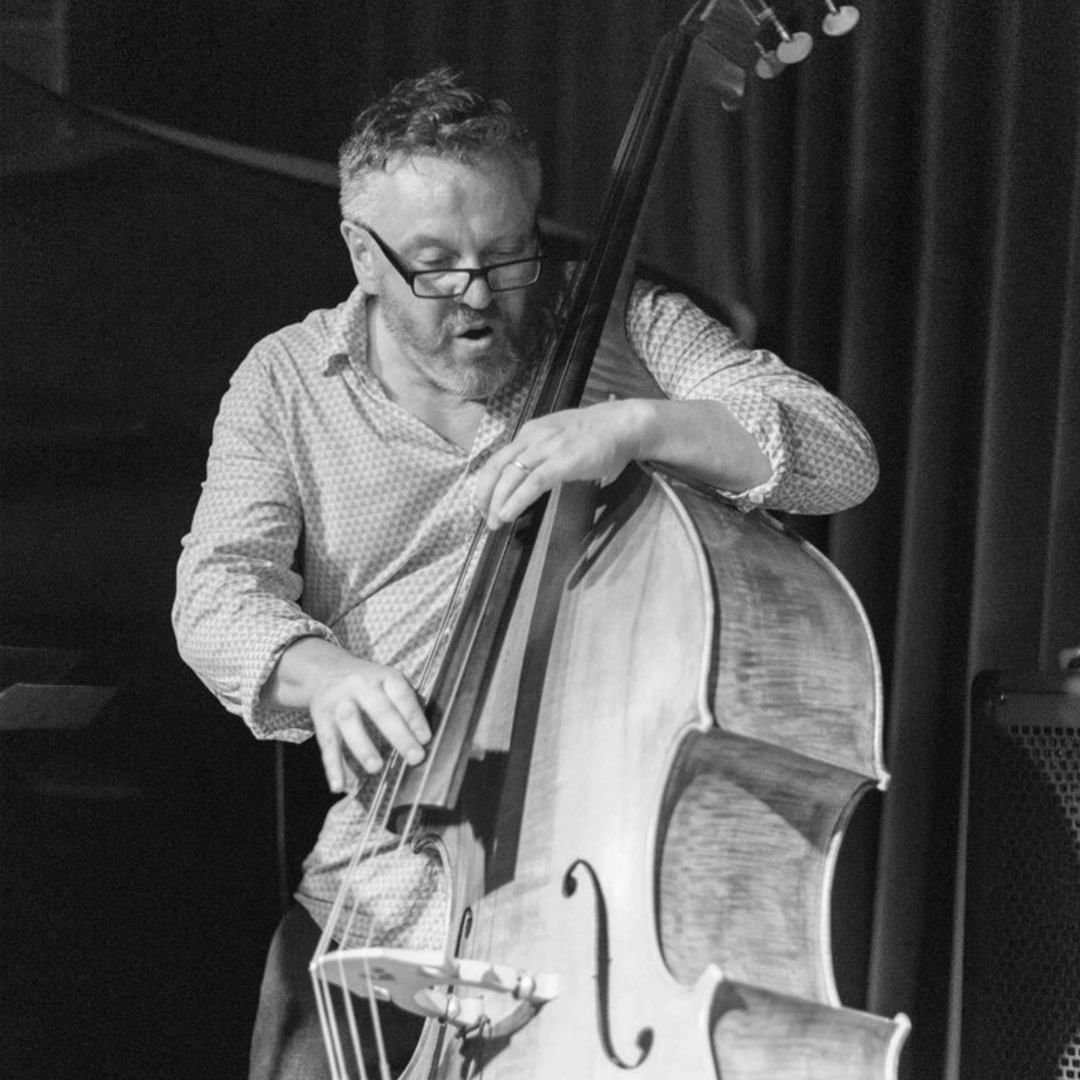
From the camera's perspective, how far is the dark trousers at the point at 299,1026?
1.33 meters

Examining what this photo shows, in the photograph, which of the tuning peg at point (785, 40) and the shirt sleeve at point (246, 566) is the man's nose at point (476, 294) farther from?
the tuning peg at point (785, 40)

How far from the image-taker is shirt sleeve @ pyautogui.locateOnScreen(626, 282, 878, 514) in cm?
117

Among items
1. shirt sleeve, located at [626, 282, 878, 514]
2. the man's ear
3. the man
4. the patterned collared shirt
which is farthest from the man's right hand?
the man's ear

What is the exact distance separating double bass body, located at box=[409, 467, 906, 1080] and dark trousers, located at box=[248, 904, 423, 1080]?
1.09ft

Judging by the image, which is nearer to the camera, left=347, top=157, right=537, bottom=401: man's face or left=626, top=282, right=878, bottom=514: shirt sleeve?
left=626, top=282, right=878, bottom=514: shirt sleeve

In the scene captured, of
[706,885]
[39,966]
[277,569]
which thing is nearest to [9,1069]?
[39,966]

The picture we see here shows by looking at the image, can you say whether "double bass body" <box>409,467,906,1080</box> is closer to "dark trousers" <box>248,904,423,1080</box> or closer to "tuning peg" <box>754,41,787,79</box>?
"dark trousers" <box>248,904,423,1080</box>

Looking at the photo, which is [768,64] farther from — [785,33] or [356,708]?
[356,708]

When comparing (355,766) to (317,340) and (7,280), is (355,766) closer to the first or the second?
(317,340)

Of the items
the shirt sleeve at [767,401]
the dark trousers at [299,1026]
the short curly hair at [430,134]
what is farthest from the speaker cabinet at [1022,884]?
the short curly hair at [430,134]

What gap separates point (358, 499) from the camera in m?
1.39

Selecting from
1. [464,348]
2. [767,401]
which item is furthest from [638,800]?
[464,348]

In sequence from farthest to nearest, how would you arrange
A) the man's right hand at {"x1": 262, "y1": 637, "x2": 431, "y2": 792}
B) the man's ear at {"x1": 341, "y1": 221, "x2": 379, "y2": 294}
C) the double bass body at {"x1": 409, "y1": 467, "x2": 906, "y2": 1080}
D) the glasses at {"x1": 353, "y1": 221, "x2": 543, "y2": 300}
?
the man's ear at {"x1": 341, "y1": 221, "x2": 379, "y2": 294} → the glasses at {"x1": 353, "y1": 221, "x2": 543, "y2": 300} → the man's right hand at {"x1": 262, "y1": 637, "x2": 431, "y2": 792} → the double bass body at {"x1": 409, "y1": 467, "x2": 906, "y2": 1080}

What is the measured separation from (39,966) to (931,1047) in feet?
3.17
